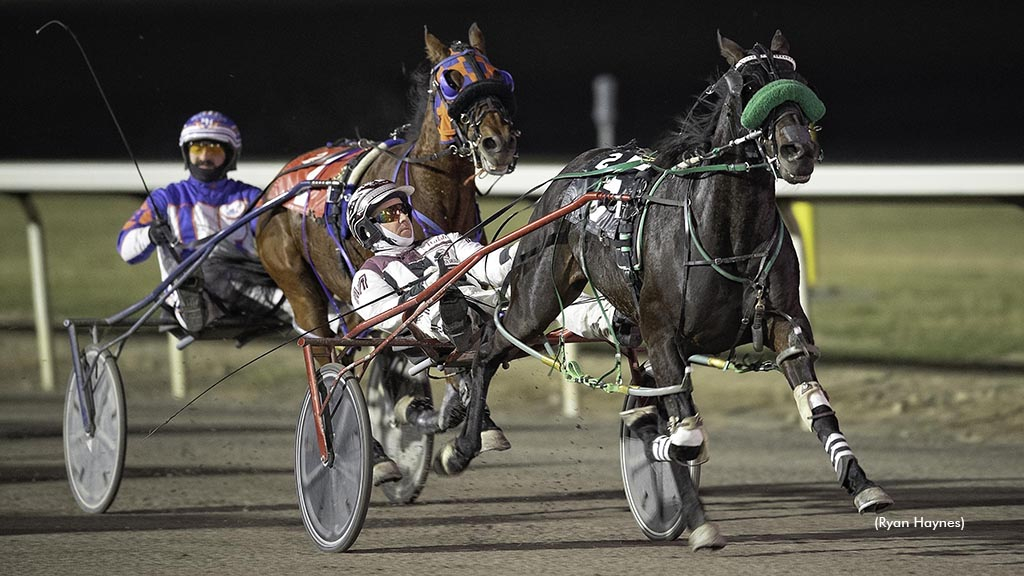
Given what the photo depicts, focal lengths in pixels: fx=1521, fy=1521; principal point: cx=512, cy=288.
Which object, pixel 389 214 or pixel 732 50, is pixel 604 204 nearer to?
pixel 732 50

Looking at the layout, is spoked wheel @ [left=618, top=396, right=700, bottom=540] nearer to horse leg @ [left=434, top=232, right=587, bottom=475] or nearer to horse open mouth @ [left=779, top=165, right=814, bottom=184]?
horse leg @ [left=434, top=232, right=587, bottom=475]

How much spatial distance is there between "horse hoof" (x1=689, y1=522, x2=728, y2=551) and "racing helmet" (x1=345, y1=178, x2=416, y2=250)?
1.82 m

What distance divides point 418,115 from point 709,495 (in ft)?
6.77

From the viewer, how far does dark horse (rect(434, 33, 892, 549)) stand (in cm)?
435

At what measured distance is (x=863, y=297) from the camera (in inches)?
532

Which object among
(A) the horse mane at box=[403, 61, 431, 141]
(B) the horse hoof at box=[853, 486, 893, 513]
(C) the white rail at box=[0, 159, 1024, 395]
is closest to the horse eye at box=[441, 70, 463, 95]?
(A) the horse mane at box=[403, 61, 431, 141]

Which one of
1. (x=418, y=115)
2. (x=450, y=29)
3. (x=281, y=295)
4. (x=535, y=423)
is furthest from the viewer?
(x=450, y=29)

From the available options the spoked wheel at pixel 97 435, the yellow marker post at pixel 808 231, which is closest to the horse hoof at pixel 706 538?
the spoked wheel at pixel 97 435

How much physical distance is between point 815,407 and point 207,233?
138 inches

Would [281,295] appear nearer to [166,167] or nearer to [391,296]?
[391,296]

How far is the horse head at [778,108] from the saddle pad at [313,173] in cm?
229

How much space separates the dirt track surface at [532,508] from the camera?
5.08m

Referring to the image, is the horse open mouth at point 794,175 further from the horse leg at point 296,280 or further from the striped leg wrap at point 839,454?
the horse leg at point 296,280

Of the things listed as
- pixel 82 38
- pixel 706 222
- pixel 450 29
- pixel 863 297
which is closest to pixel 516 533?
pixel 706 222
